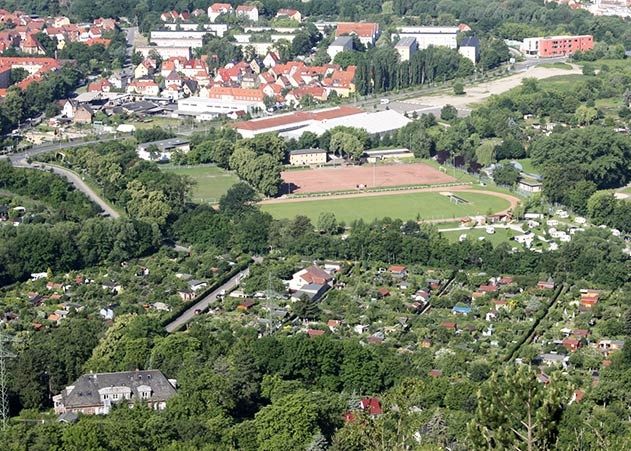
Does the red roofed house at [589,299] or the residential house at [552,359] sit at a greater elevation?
the residential house at [552,359]

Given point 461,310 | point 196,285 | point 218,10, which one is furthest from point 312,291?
point 218,10

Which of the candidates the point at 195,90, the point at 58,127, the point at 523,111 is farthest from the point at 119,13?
the point at 523,111

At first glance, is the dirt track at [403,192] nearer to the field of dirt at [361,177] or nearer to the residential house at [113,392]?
the field of dirt at [361,177]

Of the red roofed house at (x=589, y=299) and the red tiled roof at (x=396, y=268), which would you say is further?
the red tiled roof at (x=396, y=268)

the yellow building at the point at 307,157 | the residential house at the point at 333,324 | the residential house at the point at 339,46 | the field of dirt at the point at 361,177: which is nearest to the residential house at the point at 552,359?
the residential house at the point at 333,324

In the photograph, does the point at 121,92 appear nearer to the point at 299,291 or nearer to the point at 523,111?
the point at 523,111

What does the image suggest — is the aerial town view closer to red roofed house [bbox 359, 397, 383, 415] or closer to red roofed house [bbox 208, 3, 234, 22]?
red roofed house [bbox 359, 397, 383, 415]

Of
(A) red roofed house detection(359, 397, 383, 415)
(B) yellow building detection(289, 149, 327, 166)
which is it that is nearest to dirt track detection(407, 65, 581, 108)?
(B) yellow building detection(289, 149, 327, 166)
